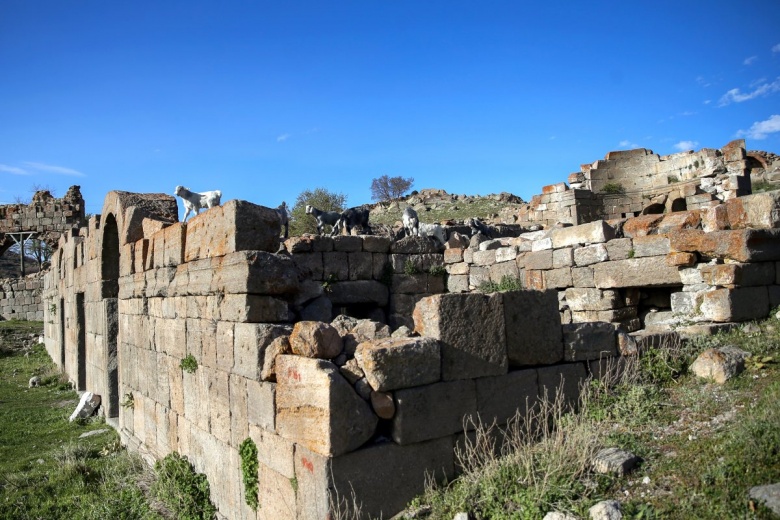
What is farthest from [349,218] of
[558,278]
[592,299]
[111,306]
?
[592,299]

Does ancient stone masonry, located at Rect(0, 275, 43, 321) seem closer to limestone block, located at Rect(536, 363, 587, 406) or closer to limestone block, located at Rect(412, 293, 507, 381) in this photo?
limestone block, located at Rect(412, 293, 507, 381)

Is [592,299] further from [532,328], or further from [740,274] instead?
[532,328]

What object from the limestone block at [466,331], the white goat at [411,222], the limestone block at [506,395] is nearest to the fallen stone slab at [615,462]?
the limestone block at [506,395]

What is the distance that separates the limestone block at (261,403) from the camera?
16.9ft

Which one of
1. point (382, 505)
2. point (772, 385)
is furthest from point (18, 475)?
point (772, 385)

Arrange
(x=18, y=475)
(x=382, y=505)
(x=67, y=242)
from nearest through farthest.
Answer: (x=382, y=505) < (x=18, y=475) < (x=67, y=242)

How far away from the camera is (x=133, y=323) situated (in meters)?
9.92

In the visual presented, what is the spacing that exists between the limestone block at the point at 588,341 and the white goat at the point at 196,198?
28.3 feet

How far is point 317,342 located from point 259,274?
128 cm

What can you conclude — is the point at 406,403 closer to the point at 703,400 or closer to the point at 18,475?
the point at 703,400

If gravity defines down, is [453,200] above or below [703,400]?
above

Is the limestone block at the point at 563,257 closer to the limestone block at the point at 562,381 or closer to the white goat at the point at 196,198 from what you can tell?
the limestone block at the point at 562,381

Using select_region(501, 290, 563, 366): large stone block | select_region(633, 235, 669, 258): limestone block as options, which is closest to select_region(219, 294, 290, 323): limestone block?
select_region(501, 290, 563, 366): large stone block

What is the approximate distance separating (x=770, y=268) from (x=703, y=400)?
3360mm
